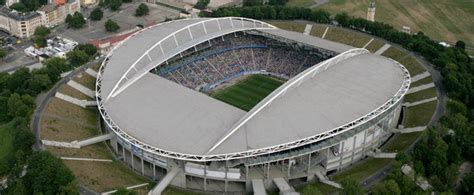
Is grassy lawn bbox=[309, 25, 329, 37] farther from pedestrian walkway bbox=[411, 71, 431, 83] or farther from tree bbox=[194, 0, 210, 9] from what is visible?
tree bbox=[194, 0, 210, 9]

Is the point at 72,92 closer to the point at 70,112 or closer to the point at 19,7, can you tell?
the point at 70,112

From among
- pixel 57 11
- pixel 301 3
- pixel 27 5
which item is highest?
pixel 301 3

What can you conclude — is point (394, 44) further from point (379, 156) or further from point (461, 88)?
point (379, 156)

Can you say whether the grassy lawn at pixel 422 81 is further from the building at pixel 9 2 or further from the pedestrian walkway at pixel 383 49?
the building at pixel 9 2

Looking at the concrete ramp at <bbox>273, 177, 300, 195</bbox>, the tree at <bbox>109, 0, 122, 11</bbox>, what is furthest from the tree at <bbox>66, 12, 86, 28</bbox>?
the concrete ramp at <bbox>273, 177, 300, 195</bbox>

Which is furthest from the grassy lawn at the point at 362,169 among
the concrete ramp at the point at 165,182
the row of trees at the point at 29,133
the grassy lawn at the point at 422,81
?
the row of trees at the point at 29,133

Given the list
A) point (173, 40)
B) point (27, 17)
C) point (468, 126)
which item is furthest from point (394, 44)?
point (27, 17)

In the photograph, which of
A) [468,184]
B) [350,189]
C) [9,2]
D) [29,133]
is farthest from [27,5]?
[468,184]
